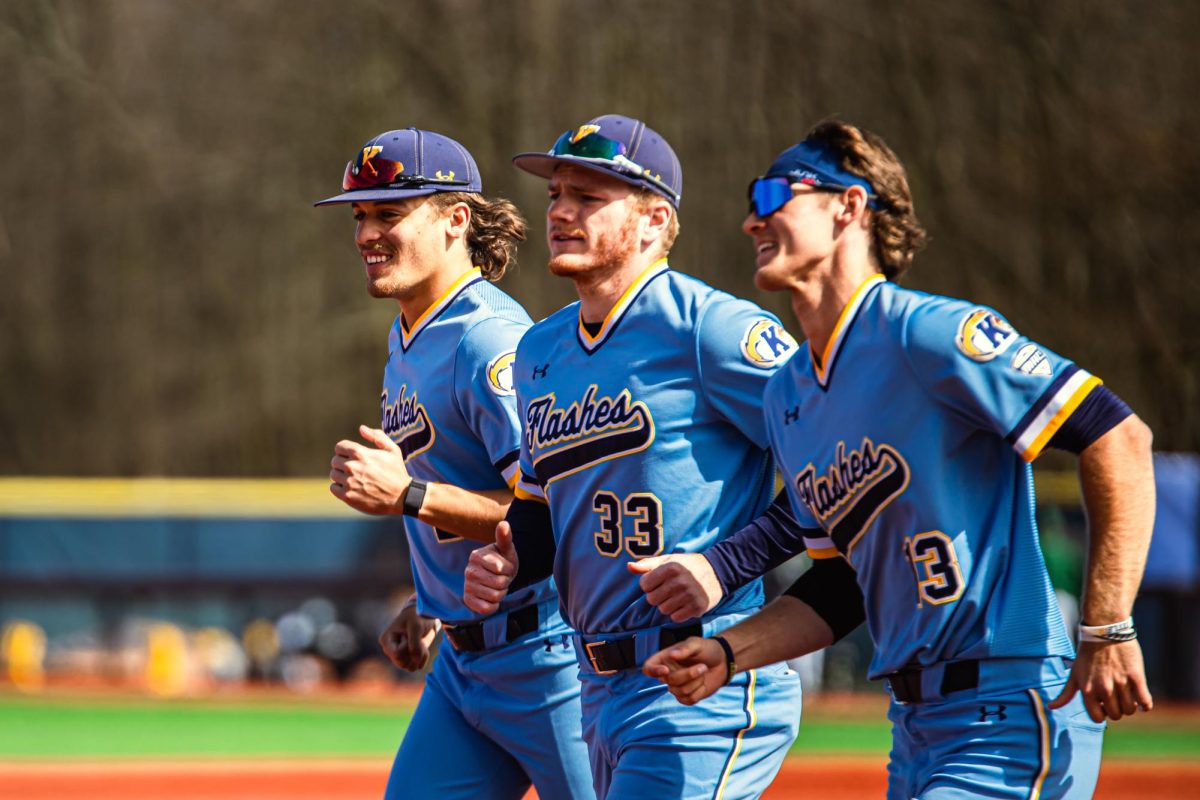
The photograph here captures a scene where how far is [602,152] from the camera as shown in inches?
171

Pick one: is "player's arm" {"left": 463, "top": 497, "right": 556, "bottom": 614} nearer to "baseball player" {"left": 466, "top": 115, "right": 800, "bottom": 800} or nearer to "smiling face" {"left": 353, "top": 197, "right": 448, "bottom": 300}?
"baseball player" {"left": 466, "top": 115, "right": 800, "bottom": 800}

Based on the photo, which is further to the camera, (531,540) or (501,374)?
(501,374)

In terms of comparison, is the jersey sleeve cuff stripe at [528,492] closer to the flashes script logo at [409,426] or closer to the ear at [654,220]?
the flashes script logo at [409,426]

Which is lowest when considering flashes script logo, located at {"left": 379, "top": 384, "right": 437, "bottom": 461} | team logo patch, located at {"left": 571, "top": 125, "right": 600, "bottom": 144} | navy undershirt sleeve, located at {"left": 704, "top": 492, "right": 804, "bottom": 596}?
navy undershirt sleeve, located at {"left": 704, "top": 492, "right": 804, "bottom": 596}

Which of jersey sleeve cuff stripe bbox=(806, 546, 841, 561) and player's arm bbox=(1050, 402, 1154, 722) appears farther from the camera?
jersey sleeve cuff stripe bbox=(806, 546, 841, 561)

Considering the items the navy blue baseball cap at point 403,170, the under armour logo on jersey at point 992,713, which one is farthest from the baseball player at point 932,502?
the navy blue baseball cap at point 403,170

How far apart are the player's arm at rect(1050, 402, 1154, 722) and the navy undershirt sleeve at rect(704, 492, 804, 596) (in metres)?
0.87

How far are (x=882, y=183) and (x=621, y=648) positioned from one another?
52.3 inches

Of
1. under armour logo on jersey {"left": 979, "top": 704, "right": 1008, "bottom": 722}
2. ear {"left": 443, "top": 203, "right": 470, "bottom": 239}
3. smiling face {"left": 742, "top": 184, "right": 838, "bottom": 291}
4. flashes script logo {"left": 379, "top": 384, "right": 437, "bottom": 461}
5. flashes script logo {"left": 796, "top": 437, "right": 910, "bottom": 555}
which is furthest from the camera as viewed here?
ear {"left": 443, "top": 203, "right": 470, "bottom": 239}

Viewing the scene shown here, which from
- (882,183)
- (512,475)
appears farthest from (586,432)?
(882,183)

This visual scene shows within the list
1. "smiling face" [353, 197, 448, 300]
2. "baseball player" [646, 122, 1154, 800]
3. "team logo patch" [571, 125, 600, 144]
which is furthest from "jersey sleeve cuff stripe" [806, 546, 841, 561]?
"smiling face" [353, 197, 448, 300]

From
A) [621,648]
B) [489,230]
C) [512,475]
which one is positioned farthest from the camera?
[489,230]

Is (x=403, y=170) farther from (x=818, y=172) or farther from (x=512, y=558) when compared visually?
(x=818, y=172)

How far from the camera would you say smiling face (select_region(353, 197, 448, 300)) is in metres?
5.02
